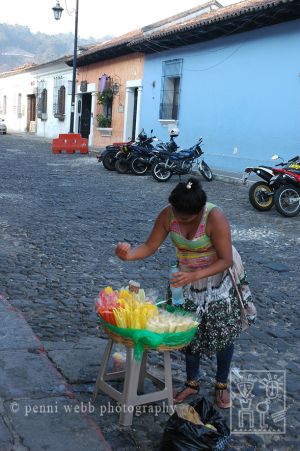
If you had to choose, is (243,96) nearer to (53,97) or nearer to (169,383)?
(169,383)

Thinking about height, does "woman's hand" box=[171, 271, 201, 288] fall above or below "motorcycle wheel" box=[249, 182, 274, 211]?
above

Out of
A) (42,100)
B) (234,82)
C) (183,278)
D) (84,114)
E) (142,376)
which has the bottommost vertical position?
(142,376)

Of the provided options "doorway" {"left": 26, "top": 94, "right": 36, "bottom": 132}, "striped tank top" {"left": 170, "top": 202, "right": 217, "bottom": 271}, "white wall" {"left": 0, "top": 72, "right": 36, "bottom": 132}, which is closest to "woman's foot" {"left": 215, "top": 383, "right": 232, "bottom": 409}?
"striped tank top" {"left": 170, "top": 202, "right": 217, "bottom": 271}

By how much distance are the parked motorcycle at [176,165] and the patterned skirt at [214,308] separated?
403 inches

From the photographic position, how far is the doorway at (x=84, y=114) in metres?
25.9

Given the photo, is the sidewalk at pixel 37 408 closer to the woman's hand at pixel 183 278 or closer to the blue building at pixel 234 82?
the woman's hand at pixel 183 278

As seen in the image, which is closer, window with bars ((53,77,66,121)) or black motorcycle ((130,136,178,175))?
black motorcycle ((130,136,178,175))

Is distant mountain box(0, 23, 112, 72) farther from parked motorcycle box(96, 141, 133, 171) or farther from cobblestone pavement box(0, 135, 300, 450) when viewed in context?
cobblestone pavement box(0, 135, 300, 450)

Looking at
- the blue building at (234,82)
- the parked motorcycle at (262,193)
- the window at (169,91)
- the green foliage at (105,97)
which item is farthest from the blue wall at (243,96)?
the green foliage at (105,97)

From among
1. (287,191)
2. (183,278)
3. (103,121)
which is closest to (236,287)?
(183,278)

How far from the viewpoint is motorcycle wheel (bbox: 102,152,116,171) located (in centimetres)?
1454

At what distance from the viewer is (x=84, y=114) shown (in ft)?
86.4

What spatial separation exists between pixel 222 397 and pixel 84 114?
24518mm

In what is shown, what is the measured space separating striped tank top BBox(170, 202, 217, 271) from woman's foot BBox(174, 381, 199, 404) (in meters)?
0.67
